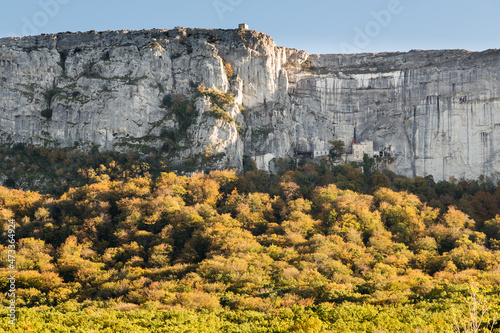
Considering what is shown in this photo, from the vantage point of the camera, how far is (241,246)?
42.8 meters

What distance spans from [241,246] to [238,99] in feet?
101

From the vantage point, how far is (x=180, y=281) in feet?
122

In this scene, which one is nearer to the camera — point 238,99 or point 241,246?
point 241,246

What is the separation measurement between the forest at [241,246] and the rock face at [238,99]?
3602 mm

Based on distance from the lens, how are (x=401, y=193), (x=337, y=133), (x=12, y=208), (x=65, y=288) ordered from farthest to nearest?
(x=337, y=133), (x=401, y=193), (x=12, y=208), (x=65, y=288)

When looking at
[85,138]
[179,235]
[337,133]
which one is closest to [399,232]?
[179,235]

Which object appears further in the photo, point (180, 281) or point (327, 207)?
point (327, 207)

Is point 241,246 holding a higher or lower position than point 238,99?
lower

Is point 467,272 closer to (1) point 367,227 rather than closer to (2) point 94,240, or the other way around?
(1) point 367,227

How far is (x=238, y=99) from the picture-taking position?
69.9 meters

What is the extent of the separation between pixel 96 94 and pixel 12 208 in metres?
21.5

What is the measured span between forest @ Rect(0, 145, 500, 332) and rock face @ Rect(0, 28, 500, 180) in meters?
3.60

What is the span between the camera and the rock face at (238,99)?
65438 millimetres

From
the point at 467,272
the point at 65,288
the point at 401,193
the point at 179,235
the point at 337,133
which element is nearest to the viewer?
the point at 65,288
